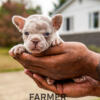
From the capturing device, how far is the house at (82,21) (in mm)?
15344

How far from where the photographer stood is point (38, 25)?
72.8 inches

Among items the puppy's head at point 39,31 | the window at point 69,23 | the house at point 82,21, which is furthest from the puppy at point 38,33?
the window at point 69,23

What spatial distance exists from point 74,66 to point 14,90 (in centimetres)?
622

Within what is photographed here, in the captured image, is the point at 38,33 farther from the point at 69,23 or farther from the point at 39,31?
the point at 69,23

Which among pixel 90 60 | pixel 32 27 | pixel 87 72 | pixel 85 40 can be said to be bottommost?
pixel 85 40

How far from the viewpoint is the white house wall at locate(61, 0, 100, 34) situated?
15.6m

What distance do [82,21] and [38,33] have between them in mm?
14891

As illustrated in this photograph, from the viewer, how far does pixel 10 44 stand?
2933 cm

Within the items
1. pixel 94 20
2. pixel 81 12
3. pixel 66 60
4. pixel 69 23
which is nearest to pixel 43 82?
pixel 66 60

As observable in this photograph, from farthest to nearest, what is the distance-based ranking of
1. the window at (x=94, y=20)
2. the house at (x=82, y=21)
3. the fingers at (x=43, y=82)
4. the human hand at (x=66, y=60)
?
the window at (x=94, y=20)
the house at (x=82, y=21)
the fingers at (x=43, y=82)
the human hand at (x=66, y=60)

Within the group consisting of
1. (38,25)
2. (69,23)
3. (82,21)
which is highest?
(38,25)

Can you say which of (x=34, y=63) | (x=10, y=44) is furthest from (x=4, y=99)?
(x=10, y=44)

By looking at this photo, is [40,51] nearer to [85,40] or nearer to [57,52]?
[57,52]

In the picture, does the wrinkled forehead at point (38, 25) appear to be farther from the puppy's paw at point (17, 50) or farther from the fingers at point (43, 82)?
the fingers at point (43, 82)
